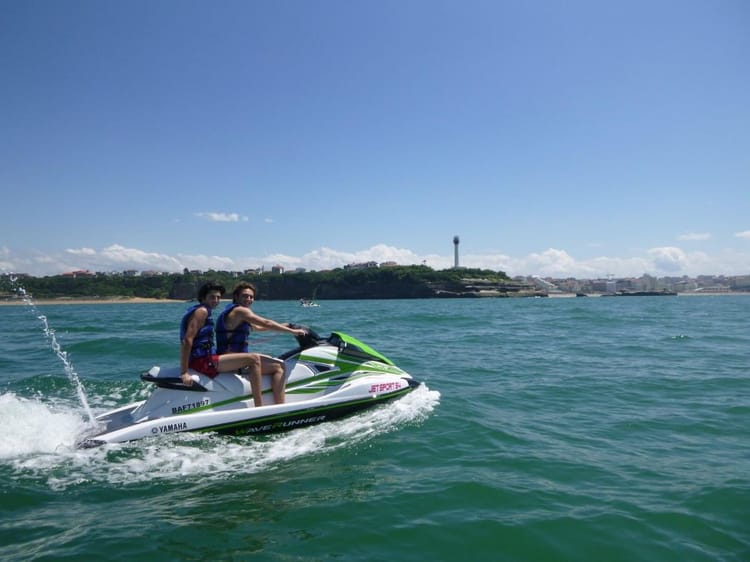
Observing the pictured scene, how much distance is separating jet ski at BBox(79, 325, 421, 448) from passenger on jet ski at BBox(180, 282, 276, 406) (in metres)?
0.13

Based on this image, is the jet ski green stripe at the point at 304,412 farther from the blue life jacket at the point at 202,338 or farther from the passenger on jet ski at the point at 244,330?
the blue life jacket at the point at 202,338

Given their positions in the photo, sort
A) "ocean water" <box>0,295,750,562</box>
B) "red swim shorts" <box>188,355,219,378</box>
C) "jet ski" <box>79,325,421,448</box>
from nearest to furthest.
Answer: "ocean water" <box>0,295,750,562</box> → "jet ski" <box>79,325,421,448</box> → "red swim shorts" <box>188,355,219,378</box>

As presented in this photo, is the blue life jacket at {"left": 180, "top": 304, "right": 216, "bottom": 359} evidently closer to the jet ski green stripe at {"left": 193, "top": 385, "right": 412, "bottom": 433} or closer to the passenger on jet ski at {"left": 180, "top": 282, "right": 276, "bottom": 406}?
the passenger on jet ski at {"left": 180, "top": 282, "right": 276, "bottom": 406}

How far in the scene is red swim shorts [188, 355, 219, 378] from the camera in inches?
242

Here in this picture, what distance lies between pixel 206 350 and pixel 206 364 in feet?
0.58

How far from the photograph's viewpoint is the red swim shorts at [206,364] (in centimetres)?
616

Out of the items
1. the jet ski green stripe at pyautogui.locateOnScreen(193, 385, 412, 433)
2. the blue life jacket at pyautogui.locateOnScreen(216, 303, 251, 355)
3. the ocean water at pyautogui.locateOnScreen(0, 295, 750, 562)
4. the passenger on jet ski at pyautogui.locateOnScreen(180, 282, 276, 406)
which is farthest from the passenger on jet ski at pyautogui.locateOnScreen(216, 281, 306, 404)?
the ocean water at pyautogui.locateOnScreen(0, 295, 750, 562)

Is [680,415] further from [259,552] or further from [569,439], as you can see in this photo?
[259,552]

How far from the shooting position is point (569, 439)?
6219mm

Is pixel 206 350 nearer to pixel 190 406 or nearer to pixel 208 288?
pixel 190 406

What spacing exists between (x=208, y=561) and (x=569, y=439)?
4608 millimetres

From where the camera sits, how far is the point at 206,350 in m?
6.20

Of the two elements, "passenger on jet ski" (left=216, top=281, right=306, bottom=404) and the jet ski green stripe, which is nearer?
the jet ski green stripe

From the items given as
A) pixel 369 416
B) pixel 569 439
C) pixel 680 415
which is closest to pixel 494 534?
pixel 569 439
